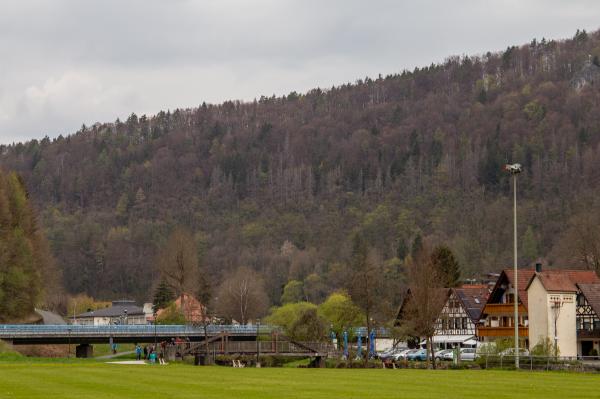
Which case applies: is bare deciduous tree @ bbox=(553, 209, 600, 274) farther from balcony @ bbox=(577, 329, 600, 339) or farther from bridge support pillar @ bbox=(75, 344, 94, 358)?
bridge support pillar @ bbox=(75, 344, 94, 358)

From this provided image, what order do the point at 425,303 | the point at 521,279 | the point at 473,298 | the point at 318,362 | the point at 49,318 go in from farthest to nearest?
the point at 49,318
the point at 473,298
the point at 521,279
the point at 318,362
the point at 425,303

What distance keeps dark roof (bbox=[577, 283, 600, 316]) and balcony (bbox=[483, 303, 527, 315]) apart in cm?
727

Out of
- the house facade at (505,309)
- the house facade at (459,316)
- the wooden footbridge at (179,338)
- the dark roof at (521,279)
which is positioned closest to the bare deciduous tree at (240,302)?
the wooden footbridge at (179,338)

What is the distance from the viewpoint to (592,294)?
320 ft

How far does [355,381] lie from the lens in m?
50.0

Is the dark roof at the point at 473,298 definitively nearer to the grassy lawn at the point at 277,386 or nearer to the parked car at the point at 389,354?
the parked car at the point at 389,354

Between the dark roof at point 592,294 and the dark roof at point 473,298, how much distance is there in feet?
92.8

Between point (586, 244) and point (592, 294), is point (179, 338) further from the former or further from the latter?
point (592, 294)

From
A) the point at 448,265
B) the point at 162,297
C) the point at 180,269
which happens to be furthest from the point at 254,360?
the point at 162,297

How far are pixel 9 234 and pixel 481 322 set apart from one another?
172ft

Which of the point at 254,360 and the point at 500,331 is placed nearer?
the point at 254,360

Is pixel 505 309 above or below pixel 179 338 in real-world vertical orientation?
above

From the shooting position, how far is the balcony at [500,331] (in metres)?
103

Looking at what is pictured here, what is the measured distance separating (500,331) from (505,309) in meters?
3.04
